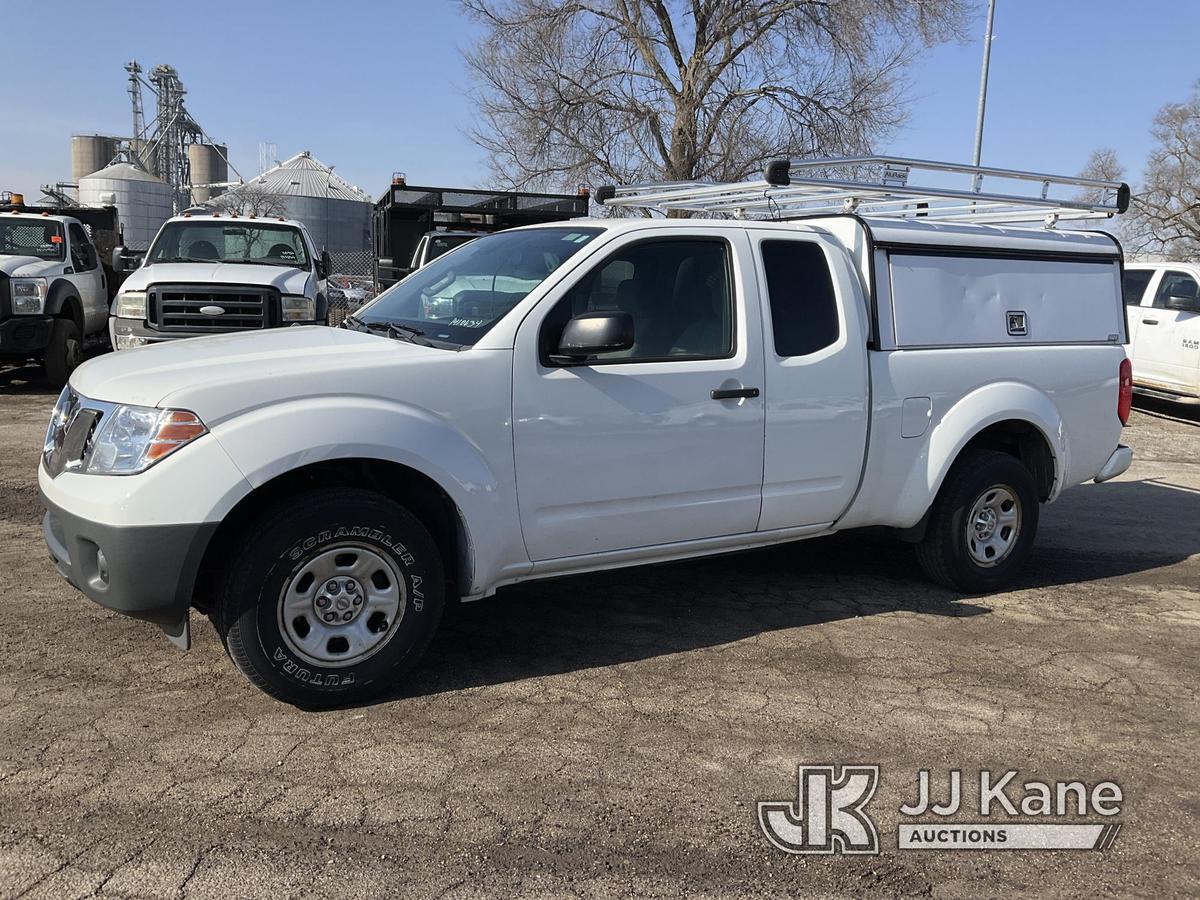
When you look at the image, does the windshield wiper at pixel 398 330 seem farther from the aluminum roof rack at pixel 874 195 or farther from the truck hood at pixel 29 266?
the truck hood at pixel 29 266

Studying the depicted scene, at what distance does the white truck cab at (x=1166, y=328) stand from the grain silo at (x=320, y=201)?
4558cm

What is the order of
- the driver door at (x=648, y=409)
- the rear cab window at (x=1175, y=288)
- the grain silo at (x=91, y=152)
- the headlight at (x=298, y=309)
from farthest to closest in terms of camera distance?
1. the grain silo at (x=91, y=152)
2. the rear cab window at (x=1175, y=288)
3. the headlight at (x=298, y=309)
4. the driver door at (x=648, y=409)

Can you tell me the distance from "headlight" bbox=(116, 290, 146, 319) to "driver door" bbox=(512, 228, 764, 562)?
23.1 ft

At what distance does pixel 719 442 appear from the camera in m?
4.61

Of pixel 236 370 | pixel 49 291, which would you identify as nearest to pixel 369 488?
pixel 236 370

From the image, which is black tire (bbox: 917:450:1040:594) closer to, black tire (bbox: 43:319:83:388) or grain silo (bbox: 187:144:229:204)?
black tire (bbox: 43:319:83:388)

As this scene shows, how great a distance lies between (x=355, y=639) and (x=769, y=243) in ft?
8.42

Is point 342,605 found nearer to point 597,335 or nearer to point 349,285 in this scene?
point 597,335

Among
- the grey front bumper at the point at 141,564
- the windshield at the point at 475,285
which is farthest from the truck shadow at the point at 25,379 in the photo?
the grey front bumper at the point at 141,564

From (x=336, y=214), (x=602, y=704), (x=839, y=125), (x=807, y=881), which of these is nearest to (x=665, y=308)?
(x=602, y=704)

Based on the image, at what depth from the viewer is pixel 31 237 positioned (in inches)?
503

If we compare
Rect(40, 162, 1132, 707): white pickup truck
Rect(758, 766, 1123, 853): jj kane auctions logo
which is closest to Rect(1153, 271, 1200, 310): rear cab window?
Rect(40, 162, 1132, 707): white pickup truck

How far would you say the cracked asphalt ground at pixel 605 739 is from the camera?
9.84 ft

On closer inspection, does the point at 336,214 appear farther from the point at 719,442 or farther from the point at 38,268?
the point at 719,442
